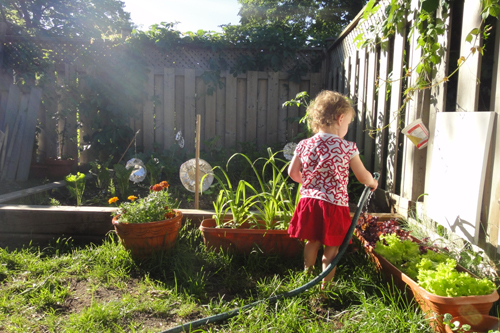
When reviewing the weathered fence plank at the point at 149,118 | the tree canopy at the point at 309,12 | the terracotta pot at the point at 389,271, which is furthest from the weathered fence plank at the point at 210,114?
the tree canopy at the point at 309,12

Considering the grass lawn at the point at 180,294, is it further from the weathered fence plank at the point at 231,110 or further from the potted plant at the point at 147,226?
the weathered fence plank at the point at 231,110

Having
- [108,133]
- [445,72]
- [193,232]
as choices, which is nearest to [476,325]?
[445,72]

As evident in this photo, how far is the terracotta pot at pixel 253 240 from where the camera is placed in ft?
7.76

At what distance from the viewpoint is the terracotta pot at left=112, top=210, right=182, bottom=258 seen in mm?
2297

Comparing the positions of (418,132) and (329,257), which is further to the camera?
(418,132)

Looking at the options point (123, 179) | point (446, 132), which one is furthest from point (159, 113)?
point (446, 132)

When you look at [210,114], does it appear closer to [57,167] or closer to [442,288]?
[57,167]

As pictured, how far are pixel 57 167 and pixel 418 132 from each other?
4.35m

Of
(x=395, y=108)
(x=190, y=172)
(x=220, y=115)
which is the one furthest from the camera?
(x=220, y=115)

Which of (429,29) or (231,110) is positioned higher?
(429,29)

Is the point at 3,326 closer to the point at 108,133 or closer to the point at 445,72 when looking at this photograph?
the point at 445,72

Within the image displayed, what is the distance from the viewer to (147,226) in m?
2.30

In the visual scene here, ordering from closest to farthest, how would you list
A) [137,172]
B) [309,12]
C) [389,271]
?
1. [389,271]
2. [137,172]
3. [309,12]

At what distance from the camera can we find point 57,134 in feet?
16.1
